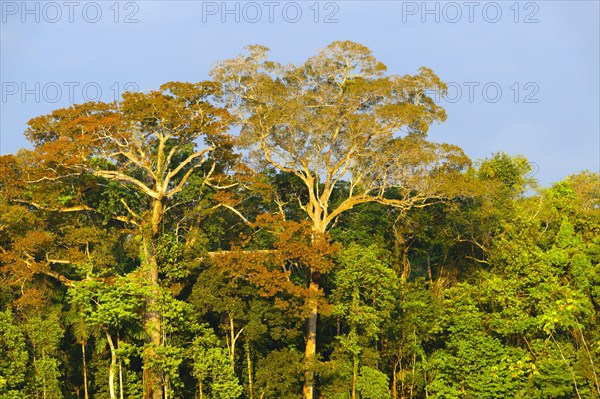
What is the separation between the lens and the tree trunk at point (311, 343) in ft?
79.1

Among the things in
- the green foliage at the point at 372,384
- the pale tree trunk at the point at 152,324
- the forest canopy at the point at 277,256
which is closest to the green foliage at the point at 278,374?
the forest canopy at the point at 277,256

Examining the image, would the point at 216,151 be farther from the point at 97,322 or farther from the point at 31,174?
the point at 97,322

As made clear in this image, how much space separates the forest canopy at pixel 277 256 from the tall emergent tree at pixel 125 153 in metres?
0.07

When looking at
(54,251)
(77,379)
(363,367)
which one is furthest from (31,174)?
(363,367)

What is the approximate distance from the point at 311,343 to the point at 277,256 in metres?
3.03

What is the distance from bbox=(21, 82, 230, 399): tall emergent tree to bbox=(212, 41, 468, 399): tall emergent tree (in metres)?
1.50

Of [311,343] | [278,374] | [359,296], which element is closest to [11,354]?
[278,374]

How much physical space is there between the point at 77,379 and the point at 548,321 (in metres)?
14.2

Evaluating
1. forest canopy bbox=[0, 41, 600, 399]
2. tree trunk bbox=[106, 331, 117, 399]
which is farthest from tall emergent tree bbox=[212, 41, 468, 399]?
tree trunk bbox=[106, 331, 117, 399]

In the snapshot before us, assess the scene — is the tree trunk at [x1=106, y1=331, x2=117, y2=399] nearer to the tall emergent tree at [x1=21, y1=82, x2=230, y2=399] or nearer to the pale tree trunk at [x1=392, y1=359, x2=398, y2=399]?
the tall emergent tree at [x1=21, y1=82, x2=230, y2=399]

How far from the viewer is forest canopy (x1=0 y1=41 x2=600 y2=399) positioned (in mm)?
22688

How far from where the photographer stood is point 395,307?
25859 mm

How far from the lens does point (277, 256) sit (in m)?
24.2

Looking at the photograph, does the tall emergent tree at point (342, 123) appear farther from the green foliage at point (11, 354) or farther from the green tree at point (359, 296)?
the green foliage at point (11, 354)
